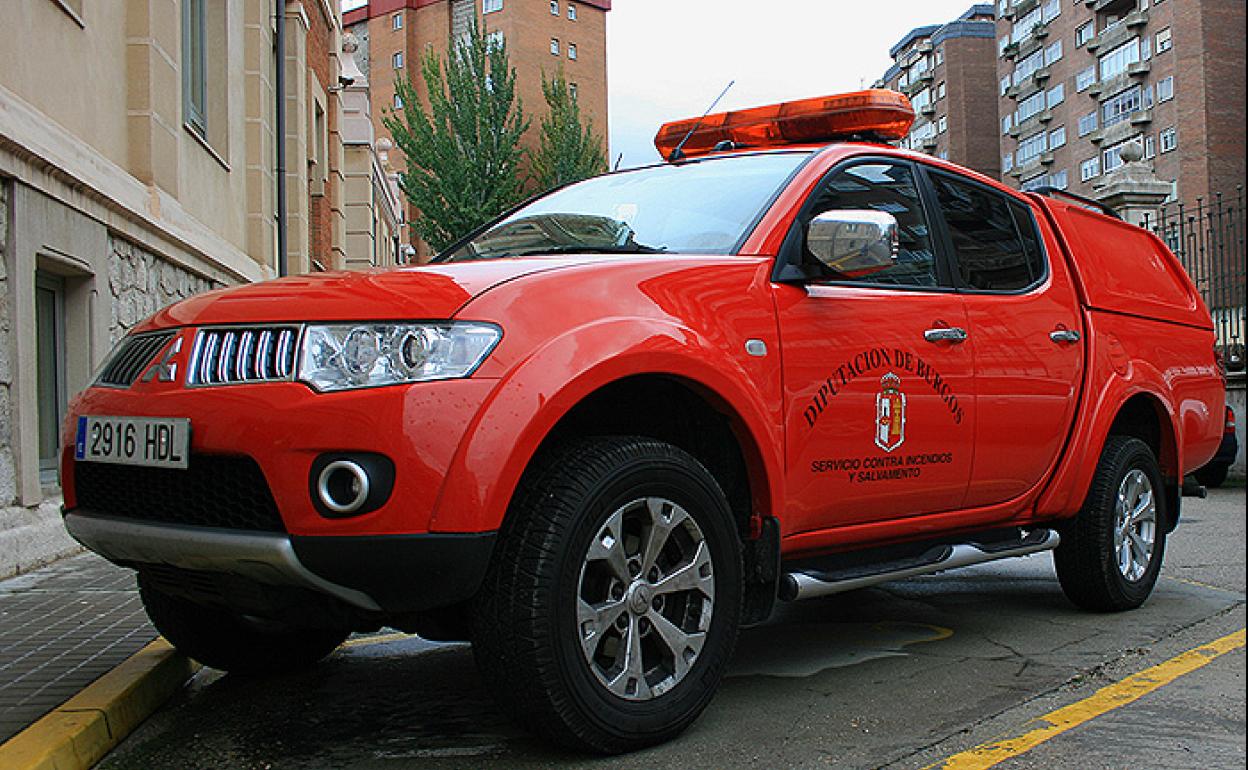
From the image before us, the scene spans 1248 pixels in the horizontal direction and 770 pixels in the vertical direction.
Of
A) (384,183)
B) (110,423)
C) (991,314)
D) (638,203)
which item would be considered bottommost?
(110,423)

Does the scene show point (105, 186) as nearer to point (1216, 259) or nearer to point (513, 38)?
point (1216, 259)

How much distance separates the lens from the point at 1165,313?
5742 millimetres

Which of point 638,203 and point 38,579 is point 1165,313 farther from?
point 38,579

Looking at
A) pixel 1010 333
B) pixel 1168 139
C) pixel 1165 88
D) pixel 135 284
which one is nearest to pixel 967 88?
pixel 1165 88

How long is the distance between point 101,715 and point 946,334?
2.93 metres

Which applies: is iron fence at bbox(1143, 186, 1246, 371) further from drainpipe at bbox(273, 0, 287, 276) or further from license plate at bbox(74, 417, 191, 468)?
license plate at bbox(74, 417, 191, 468)

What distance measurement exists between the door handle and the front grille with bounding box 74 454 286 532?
230cm

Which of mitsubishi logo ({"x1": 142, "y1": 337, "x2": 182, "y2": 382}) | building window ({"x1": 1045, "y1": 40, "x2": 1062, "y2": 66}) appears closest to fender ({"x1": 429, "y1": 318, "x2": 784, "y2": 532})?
mitsubishi logo ({"x1": 142, "y1": 337, "x2": 182, "y2": 382})

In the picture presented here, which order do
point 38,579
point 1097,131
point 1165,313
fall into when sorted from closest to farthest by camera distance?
point 1165,313
point 38,579
point 1097,131

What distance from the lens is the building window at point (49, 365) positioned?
7.66 meters

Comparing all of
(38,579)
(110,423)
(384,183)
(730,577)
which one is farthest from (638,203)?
(384,183)

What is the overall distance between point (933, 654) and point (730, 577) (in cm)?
142

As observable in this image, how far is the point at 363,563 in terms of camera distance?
2.83m

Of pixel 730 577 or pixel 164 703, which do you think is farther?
pixel 164 703
